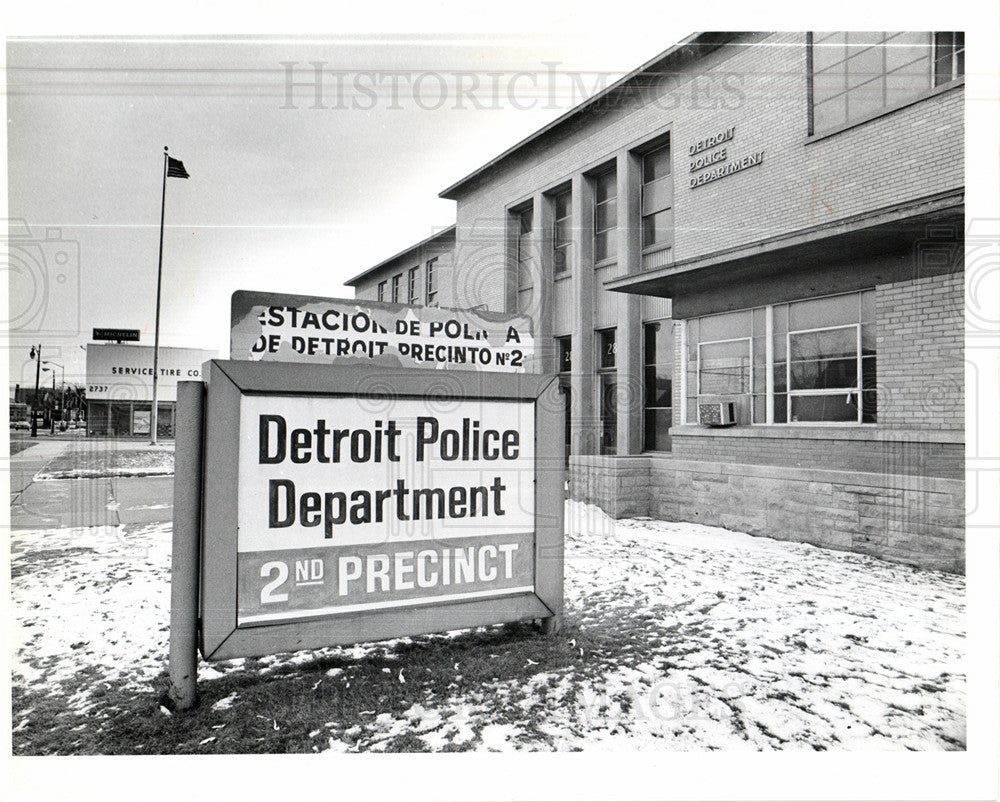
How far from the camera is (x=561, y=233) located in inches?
566

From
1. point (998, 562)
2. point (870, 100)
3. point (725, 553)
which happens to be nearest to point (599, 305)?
point (870, 100)

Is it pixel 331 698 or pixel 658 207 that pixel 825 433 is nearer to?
pixel 658 207

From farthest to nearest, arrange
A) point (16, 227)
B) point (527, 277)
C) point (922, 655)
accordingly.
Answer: point (527, 277) → point (922, 655) → point (16, 227)

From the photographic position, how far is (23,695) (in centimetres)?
299

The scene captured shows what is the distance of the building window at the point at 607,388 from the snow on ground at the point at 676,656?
7065 mm

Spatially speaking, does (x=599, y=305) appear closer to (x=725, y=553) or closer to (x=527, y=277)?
(x=527, y=277)

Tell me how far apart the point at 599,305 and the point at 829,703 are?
11.4 m

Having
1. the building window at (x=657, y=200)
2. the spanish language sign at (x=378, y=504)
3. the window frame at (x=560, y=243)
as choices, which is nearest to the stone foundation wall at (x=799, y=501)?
the building window at (x=657, y=200)

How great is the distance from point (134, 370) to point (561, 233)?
64.6ft

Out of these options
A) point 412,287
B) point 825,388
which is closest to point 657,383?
point 825,388

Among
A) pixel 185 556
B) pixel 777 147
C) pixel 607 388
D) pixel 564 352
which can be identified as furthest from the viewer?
pixel 564 352

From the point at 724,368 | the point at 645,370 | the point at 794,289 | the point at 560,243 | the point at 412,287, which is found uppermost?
the point at 412,287

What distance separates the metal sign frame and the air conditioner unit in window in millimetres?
6071

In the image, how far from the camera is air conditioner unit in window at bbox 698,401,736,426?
9062 millimetres
